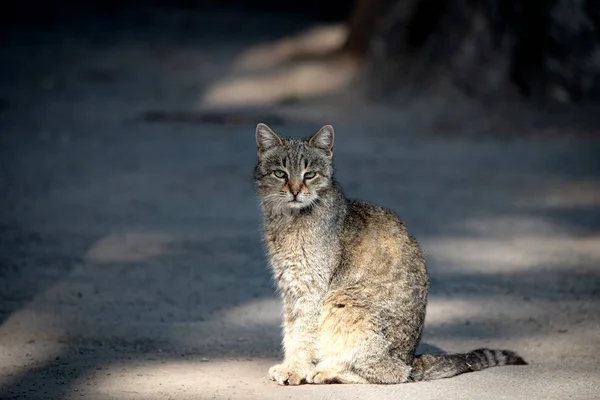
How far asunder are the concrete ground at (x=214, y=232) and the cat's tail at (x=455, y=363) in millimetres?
77

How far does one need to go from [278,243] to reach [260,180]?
441 millimetres

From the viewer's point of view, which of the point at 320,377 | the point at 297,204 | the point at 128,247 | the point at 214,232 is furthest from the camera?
the point at 214,232

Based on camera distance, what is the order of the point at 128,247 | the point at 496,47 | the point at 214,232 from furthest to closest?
the point at 496,47 → the point at 214,232 → the point at 128,247

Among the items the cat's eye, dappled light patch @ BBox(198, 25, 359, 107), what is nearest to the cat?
the cat's eye

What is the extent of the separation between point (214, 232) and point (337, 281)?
449 centimetres

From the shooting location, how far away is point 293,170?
21.8 feet

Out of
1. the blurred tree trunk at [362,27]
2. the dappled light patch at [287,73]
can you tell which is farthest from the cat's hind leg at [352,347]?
the blurred tree trunk at [362,27]

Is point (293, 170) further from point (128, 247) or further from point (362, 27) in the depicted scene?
point (362, 27)

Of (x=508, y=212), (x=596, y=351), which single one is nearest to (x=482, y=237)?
(x=508, y=212)

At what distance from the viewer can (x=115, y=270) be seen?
956 cm

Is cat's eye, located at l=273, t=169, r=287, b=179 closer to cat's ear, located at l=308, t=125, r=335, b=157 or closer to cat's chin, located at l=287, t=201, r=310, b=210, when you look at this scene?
cat's chin, located at l=287, t=201, r=310, b=210

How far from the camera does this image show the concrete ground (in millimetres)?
6996

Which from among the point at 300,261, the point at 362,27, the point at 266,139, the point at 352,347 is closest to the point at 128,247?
the point at 266,139

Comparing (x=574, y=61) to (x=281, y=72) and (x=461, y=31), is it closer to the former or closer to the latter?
(x=461, y=31)
